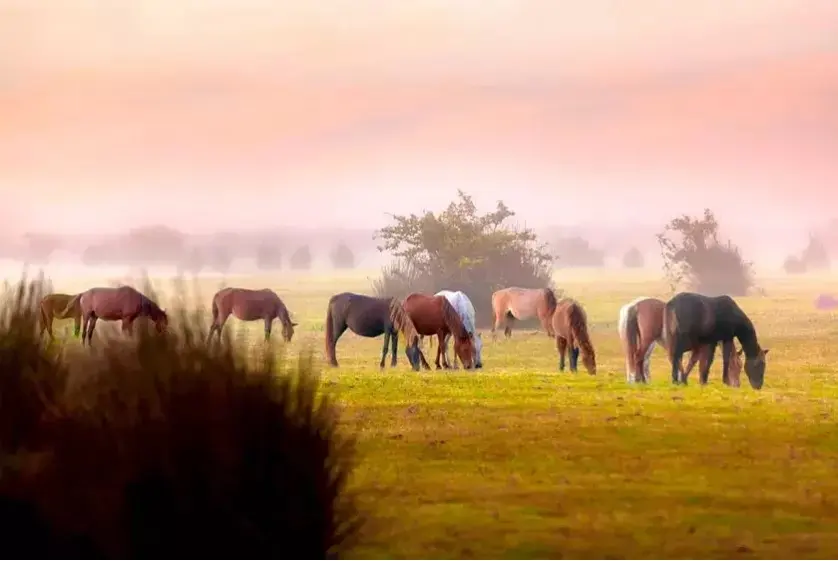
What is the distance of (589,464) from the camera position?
820 cm

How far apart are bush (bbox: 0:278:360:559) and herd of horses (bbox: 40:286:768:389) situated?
6.91m

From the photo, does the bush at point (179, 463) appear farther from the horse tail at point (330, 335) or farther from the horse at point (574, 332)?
the horse tail at point (330, 335)

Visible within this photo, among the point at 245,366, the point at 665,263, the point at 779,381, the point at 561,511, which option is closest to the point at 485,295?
the point at 665,263

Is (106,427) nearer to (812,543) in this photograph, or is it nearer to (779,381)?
(812,543)

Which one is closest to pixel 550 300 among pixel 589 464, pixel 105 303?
pixel 105 303

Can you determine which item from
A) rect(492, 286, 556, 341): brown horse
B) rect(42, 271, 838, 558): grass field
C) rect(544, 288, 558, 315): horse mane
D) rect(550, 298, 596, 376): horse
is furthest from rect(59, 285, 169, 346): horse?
rect(544, 288, 558, 315): horse mane

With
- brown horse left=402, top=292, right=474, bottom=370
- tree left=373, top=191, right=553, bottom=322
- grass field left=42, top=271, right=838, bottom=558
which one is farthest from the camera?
tree left=373, top=191, right=553, bottom=322

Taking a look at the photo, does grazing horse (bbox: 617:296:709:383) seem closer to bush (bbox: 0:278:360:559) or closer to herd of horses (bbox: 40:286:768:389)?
herd of horses (bbox: 40:286:768:389)

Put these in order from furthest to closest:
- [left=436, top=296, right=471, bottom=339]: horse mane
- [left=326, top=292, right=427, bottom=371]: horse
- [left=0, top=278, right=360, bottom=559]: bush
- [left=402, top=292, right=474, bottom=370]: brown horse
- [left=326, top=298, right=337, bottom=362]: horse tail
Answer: [left=326, top=292, right=427, bottom=371]: horse
[left=326, top=298, right=337, bottom=362]: horse tail
[left=436, top=296, right=471, bottom=339]: horse mane
[left=402, top=292, right=474, bottom=370]: brown horse
[left=0, top=278, right=360, bottom=559]: bush

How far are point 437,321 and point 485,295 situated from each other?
30.2 feet

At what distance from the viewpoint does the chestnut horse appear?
13.8m

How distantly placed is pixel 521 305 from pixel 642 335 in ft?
20.3

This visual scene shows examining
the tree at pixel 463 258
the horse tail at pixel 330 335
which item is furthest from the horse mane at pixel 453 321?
the tree at pixel 463 258

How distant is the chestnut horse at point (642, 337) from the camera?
1379cm
